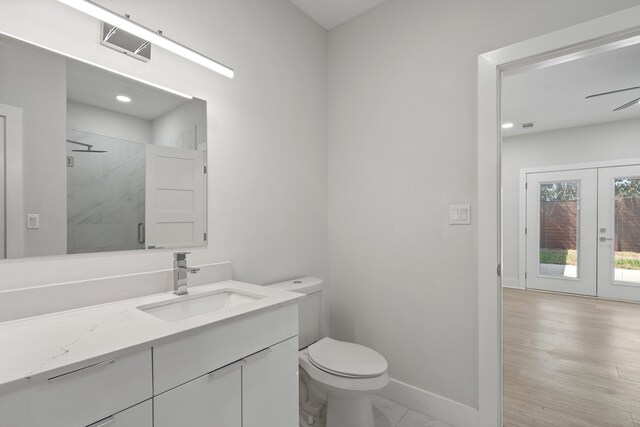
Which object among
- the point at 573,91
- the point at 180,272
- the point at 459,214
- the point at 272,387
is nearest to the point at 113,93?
the point at 180,272

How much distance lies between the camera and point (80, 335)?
0.87 metres

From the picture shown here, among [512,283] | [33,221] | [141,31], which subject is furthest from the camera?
[512,283]

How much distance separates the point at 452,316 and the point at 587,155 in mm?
4695

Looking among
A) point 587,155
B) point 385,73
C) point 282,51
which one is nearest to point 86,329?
point 282,51

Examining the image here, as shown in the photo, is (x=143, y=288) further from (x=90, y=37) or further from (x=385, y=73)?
(x=385, y=73)

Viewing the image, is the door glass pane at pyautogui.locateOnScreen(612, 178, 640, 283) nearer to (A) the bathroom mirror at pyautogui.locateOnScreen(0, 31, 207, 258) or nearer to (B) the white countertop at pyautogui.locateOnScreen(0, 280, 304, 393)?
(B) the white countertop at pyautogui.locateOnScreen(0, 280, 304, 393)

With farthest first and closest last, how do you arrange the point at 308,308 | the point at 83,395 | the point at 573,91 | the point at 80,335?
the point at 573,91 < the point at 308,308 < the point at 80,335 < the point at 83,395

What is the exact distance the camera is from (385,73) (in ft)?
6.79

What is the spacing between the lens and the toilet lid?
1479 mm

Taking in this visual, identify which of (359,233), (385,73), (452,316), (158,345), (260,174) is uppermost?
(385,73)

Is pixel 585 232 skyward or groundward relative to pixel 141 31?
groundward

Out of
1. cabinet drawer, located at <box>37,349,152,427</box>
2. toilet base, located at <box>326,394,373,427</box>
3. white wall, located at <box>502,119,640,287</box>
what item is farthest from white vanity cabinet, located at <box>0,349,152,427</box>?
white wall, located at <box>502,119,640,287</box>

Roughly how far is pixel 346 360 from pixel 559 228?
5072 millimetres

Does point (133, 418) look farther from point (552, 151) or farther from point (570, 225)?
point (552, 151)
